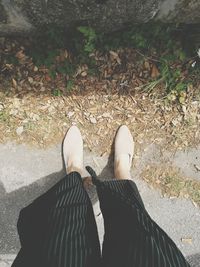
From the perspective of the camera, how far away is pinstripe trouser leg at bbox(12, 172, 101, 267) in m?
2.18

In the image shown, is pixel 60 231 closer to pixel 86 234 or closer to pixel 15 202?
pixel 86 234

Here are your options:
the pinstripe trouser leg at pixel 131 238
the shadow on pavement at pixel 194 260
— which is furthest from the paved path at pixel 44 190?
the pinstripe trouser leg at pixel 131 238

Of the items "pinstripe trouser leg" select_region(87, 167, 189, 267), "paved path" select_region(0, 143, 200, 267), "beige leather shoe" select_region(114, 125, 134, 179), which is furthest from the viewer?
"paved path" select_region(0, 143, 200, 267)

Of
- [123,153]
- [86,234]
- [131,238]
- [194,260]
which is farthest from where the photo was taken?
[194,260]

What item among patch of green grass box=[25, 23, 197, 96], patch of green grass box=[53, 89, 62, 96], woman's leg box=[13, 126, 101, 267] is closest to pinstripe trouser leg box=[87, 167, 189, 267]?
woman's leg box=[13, 126, 101, 267]

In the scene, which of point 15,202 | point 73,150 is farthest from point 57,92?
point 15,202

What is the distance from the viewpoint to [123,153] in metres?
3.34

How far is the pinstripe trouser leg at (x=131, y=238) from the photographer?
2.10 m

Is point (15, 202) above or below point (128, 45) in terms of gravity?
below

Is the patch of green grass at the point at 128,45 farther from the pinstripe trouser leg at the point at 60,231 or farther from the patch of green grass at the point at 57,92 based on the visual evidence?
the pinstripe trouser leg at the point at 60,231

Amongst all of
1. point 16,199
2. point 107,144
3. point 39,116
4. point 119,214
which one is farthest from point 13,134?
point 119,214

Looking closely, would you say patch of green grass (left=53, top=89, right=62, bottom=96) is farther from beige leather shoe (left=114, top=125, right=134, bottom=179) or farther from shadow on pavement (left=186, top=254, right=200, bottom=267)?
shadow on pavement (left=186, top=254, right=200, bottom=267)

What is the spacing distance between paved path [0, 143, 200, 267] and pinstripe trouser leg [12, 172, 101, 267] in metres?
0.80

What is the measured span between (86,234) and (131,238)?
11.1 inches
